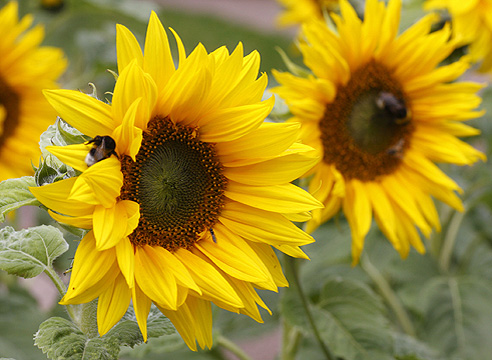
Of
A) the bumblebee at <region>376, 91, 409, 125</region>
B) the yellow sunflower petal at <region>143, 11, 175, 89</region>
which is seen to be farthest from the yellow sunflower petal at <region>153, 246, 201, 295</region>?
the bumblebee at <region>376, 91, 409, 125</region>

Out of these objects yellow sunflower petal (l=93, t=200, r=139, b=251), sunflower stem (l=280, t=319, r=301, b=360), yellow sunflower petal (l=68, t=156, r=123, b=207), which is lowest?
sunflower stem (l=280, t=319, r=301, b=360)

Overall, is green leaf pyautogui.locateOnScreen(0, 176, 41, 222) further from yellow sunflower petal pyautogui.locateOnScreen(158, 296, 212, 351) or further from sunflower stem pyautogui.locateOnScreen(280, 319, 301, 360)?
sunflower stem pyautogui.locateOnScreen(280, 319, 301, 360)

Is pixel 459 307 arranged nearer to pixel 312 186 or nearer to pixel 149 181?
pixel 312 186

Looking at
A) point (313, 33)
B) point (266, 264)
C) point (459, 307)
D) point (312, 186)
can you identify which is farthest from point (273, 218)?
point (459, 307)

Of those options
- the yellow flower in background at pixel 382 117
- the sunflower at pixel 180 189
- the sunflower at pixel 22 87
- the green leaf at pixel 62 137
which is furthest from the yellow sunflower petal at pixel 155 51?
the sunflower at pixel 22 87

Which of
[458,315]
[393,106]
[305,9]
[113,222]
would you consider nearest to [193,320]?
[113,222]

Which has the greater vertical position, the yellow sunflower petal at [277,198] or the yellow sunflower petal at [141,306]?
the yellow sunflower petal at [277,198]

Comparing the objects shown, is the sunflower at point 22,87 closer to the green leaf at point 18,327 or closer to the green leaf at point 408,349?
the green leaf at point 18,327
